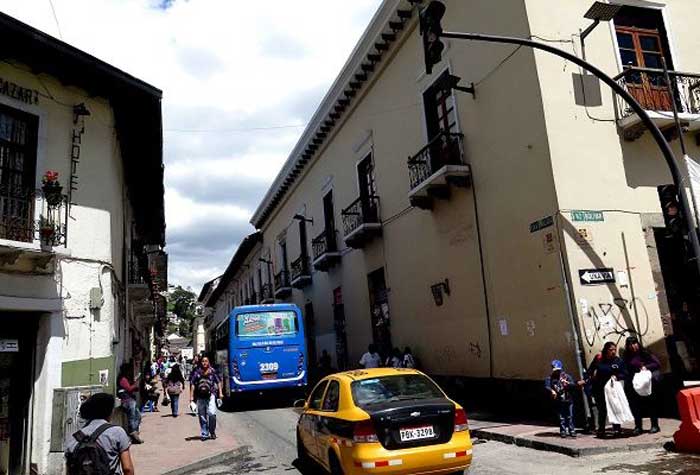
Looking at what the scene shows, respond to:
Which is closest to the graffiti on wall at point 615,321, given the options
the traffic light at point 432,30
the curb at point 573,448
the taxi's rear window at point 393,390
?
A: the curb at point 573,448

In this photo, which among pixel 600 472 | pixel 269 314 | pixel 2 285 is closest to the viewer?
pixel 600 472

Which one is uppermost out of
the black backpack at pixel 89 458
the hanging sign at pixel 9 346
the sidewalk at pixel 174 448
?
the hanging sign at pixel 9 346

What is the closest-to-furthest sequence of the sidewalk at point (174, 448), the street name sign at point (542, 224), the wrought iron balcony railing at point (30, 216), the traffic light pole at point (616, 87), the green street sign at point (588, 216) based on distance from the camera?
the traffic light pole at point (616, 87) → the wrought iron balcony railing at point (30, 216) → the sidewalk at point (174, 448) → the green street sign at point (588, 216) → the street name sign at point (542, 224)

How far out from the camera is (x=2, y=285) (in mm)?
8641

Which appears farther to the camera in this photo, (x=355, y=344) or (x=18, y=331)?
(x=355, y=344)

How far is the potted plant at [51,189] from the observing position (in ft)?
29.4

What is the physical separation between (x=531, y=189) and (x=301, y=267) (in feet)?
57.4

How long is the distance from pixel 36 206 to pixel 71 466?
5940 millimetres

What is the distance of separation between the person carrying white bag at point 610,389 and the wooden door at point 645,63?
219 inches

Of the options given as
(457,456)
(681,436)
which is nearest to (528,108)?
(681,436)

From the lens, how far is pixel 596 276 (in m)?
10.7

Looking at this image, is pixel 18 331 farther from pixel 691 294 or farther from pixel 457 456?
pixel 691 294

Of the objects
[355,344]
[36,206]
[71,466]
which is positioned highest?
[36,206]

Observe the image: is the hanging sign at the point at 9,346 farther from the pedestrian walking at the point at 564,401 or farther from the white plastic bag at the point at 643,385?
the white plastic bag at the point at 643,385
